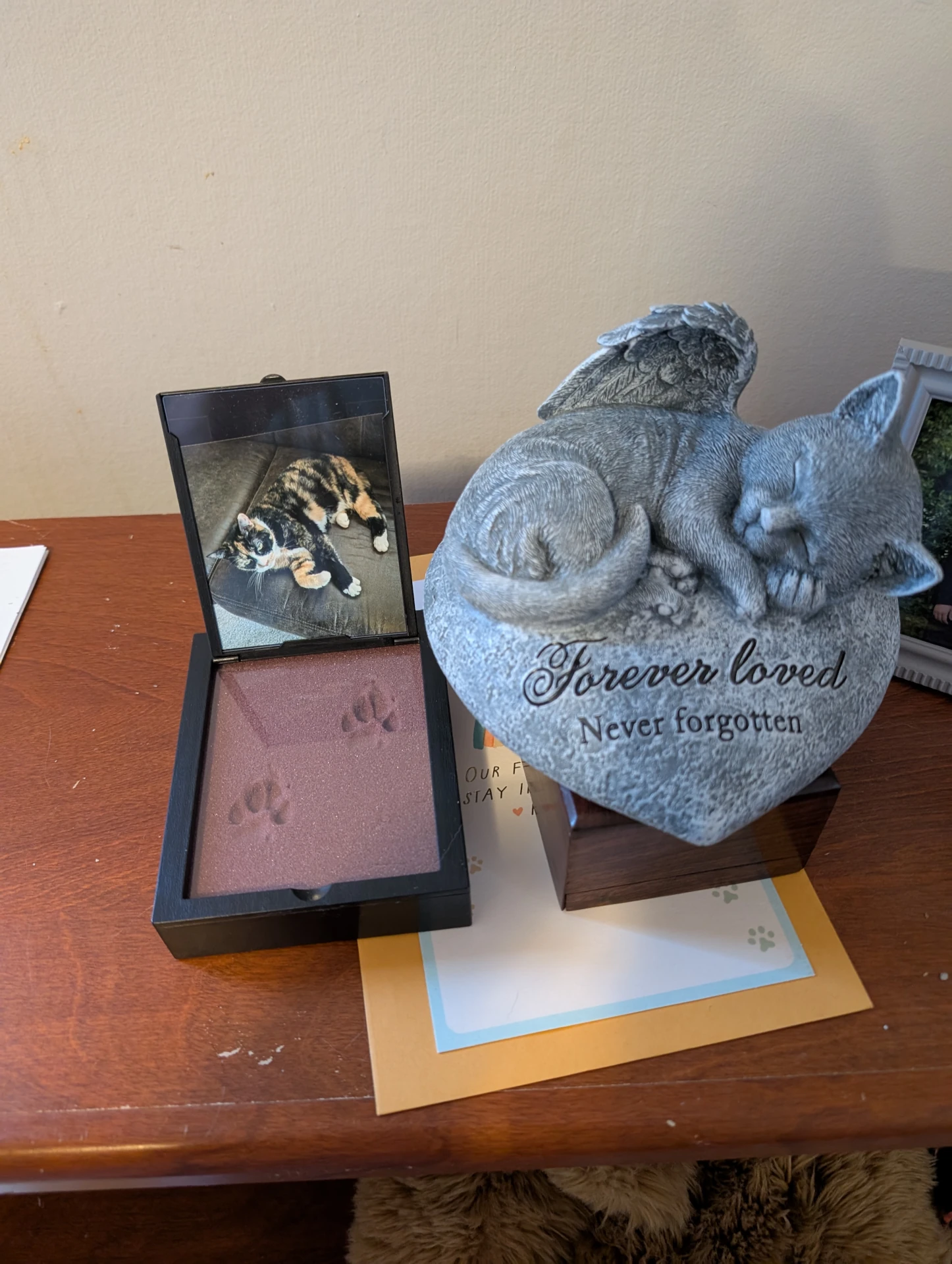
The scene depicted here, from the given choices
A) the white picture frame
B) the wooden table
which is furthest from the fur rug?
the white picture frame

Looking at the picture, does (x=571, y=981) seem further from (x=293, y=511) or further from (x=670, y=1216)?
(x=293, y=511)

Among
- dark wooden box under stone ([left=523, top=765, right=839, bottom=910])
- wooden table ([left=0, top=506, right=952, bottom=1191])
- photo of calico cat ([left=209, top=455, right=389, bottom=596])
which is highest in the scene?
photo of calico cat ([left=209, top=455, right=389, bottom=596])

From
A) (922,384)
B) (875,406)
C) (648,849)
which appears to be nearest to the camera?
(875,406)

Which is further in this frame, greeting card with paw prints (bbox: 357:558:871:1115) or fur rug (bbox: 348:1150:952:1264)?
fur rug (bbox: 348:1150:952:1264)

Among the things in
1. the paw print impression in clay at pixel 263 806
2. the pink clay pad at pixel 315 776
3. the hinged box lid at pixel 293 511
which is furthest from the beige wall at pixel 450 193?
the paw print impression in clay at pixel 263 806

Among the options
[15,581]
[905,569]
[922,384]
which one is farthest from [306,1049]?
[922,384]

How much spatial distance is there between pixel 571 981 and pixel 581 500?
36 cm

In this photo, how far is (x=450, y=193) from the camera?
0.80 metres

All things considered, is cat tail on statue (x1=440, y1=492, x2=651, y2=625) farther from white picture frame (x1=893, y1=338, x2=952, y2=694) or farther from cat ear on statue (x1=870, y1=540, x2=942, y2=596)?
white picture frame (x1=893, y1=338, x2=952, y2=694)

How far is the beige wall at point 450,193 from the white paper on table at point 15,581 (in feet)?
0.49

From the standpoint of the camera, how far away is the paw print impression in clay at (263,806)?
659mm

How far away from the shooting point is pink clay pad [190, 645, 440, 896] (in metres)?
0.63

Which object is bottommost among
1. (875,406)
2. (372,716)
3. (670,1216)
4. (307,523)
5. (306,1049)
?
(670,1216)

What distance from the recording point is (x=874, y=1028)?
0.61 m
